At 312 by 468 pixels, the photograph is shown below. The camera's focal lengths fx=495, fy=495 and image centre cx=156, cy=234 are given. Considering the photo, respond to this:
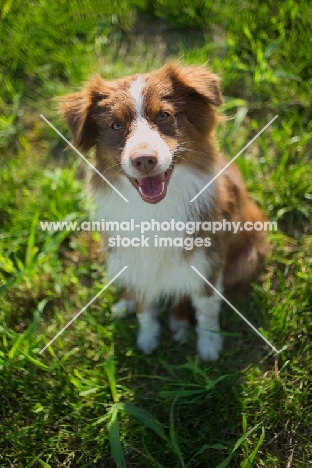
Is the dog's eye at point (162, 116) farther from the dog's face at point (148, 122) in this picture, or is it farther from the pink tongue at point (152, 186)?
the pink tongue at point (152, 186)

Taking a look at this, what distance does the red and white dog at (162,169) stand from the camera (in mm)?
2381

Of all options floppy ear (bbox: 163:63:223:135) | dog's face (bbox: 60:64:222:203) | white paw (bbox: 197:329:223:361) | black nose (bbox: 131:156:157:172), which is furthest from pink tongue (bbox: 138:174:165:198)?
white paw (bbox: 197:329:223:361)

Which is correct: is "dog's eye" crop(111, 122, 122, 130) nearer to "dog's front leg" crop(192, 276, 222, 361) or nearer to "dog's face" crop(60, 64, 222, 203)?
"dog's face" crop(60, 64, 222, 203)

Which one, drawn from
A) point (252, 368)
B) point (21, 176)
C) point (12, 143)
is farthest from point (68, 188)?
point (252, 368)

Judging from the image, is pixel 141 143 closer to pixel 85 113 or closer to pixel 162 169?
pixel 162 169

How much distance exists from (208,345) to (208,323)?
17 cm

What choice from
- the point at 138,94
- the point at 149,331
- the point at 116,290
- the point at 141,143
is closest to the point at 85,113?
the point at 138,94

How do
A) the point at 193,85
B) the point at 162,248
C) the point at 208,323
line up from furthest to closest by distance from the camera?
1. the point at 208,323
2. the point at 162,248
3. the point at 193,85

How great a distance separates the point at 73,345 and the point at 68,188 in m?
1.16

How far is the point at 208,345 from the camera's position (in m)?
3.10

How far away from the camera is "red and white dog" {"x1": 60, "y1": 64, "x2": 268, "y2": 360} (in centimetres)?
238

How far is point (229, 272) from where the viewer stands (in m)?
3.17

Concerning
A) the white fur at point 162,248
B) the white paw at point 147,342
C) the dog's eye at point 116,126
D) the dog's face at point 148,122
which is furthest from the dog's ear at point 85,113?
the white paw at point 147,342

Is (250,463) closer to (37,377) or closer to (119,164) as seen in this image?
(37,377)
